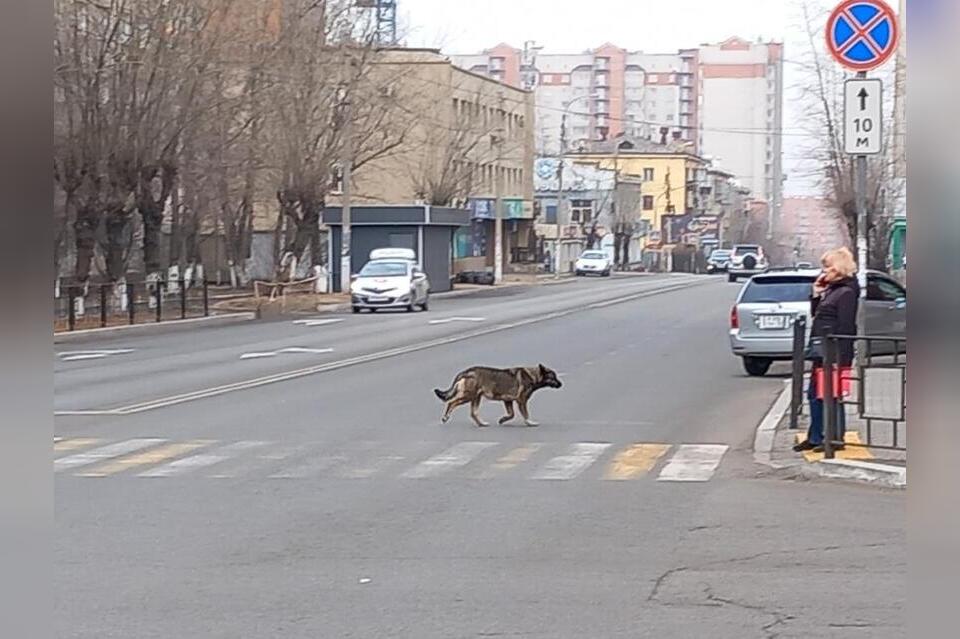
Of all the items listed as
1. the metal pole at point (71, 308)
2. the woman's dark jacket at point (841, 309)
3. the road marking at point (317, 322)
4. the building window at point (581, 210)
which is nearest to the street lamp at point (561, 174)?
the building window at point (581, 210)

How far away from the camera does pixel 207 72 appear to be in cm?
3434

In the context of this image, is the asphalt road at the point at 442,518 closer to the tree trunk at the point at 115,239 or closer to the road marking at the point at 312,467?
the road marking at the point at 312,467

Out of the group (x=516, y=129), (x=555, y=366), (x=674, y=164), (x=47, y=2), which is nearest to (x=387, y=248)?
(x=555, y=366)

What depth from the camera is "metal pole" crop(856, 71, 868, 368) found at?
12.0 meters

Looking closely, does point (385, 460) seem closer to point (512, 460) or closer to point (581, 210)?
point (512, 460)

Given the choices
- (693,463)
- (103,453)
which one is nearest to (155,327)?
(103,453)

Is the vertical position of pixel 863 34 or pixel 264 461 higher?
pixel 863 34

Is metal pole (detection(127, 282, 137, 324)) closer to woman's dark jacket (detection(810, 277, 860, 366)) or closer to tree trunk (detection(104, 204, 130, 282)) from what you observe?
tree trunk (detection(104, 204, 130, 282))

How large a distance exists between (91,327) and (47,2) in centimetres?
2487

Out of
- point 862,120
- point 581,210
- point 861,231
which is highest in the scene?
point 862,120

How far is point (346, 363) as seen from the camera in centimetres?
2233

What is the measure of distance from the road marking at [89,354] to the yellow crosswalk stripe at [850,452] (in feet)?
49.8

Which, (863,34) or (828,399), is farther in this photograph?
(828,399)

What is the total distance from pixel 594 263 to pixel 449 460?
33.3ft
